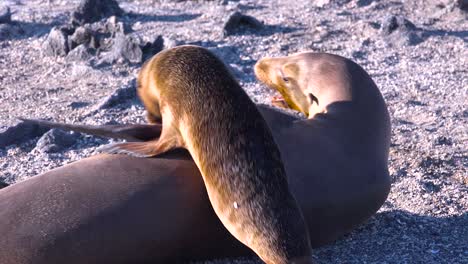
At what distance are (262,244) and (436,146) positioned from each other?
7.55 ft

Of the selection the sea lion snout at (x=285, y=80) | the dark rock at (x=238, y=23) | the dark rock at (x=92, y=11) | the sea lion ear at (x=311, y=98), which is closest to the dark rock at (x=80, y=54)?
the dark rock at (x=92, y=11)

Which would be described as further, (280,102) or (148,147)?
(280,102)

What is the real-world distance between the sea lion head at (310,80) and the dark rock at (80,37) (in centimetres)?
245

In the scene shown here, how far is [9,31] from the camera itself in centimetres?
770

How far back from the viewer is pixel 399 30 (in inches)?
282

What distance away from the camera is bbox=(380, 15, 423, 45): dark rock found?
708 centimetres

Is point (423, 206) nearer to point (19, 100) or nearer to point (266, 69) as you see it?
point (266, 69)

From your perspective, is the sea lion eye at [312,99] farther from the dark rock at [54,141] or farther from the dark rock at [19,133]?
the dark rock at [19,133]

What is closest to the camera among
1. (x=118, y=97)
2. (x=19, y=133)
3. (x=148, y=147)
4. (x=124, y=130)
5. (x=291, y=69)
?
(x=148, y=147)

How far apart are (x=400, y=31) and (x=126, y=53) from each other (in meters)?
2.21

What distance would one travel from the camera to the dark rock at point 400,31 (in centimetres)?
708

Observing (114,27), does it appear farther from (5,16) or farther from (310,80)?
(310,80)

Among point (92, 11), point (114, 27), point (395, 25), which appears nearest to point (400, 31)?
point (395, 25)

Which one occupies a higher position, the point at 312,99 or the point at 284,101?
the point at 312,99
